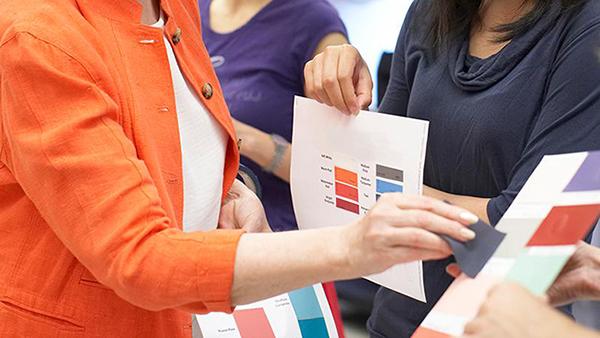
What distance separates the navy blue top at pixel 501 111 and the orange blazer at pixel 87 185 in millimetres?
520

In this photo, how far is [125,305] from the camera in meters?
1.34

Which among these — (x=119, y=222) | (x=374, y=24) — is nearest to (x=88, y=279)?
(x=119, y=222)

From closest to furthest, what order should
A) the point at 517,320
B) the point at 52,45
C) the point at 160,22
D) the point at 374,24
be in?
the point at 517,320 < the point at 52,45 < the point at 160,22 < the point at 374,24

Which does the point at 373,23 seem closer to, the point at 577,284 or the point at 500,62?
the point at 500,62

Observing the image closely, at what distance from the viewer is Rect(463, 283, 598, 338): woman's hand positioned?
955 mm

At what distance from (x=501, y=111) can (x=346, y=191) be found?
288 millimetres

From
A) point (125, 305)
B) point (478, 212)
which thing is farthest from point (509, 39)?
point (125, 305)

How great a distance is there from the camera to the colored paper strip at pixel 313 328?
1.62 m

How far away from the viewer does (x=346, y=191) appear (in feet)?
5.11

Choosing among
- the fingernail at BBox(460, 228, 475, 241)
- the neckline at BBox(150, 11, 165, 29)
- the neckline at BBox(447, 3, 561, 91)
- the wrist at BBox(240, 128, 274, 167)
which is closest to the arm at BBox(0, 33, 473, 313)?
the fingernail at BBox(460, 228, 475, 241)

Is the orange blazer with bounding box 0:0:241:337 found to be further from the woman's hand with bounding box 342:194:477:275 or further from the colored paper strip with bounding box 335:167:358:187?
the colored paper strip with bounding box 335:167:358:187

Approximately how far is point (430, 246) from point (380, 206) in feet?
0.26

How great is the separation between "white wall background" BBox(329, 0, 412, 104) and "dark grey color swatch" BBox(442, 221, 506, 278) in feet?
11.7

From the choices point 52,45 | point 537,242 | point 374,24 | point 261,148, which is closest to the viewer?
point 537,242
